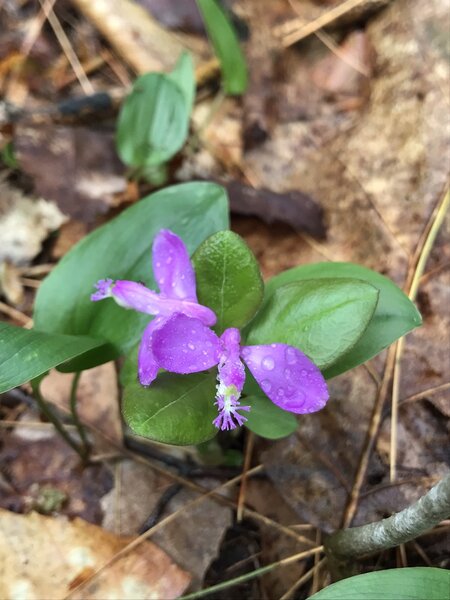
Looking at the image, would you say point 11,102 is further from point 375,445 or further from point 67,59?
point 375,445

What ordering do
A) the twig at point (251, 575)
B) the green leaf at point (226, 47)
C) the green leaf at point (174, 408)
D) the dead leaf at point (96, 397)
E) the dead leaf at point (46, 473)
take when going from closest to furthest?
the green leaf at point (174, 408) → the twig at point (251, 575) → the dead leaf at point (46, 473) → the dead leaf at point (96, 397) → the green leaf at point (226, 47)

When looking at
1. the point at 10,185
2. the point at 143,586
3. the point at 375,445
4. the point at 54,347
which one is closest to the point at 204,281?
the point at 54,347

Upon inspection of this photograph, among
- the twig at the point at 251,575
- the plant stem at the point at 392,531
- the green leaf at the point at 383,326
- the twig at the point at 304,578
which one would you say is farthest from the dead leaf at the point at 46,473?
the green leaf at the point at 383,326

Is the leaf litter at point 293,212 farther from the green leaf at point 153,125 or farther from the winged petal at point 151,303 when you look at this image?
the winged petal at point 151,303

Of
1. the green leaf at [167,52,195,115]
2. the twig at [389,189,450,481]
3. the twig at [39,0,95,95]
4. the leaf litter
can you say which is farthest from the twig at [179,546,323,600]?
the twig at [39,0,95,95]

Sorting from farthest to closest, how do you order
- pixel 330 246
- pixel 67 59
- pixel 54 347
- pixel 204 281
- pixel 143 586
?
pixel 67 59
pixel 330 246
pixel 143 586
pixel 204 281
pixel 54 347

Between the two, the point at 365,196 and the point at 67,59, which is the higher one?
the point at 67,59

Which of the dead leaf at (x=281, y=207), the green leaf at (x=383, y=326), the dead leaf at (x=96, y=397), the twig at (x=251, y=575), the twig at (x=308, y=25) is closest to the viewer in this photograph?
the green leaf at (x=383, y=326)
